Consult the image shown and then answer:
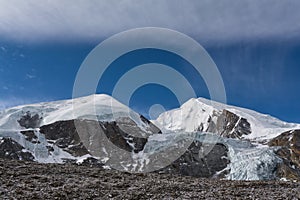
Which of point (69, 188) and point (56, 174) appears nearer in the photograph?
point (69, 188)

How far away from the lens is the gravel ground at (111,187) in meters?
25.5

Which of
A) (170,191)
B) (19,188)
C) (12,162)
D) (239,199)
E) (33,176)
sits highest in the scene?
(12,162)

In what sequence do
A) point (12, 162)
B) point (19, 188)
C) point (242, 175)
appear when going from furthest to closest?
point (242, 175) → point (12, 162) → point (19, 188)

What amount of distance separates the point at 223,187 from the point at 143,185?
645 centimetres

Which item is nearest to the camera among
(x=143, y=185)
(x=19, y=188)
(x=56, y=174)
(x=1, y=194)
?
(x=1, y=194)

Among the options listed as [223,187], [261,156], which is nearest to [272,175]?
[261,156]

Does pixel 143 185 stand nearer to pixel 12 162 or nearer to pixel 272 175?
pixel 12 162

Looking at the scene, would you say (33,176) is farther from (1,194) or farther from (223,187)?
(223,187)

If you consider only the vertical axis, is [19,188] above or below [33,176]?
below

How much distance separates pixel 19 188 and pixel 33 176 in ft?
14.2

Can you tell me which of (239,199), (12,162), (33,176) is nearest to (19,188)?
(33,176)

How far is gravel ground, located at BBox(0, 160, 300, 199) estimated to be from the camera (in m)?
25.5

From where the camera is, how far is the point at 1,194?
24406 mm

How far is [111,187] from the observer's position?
28172mm
